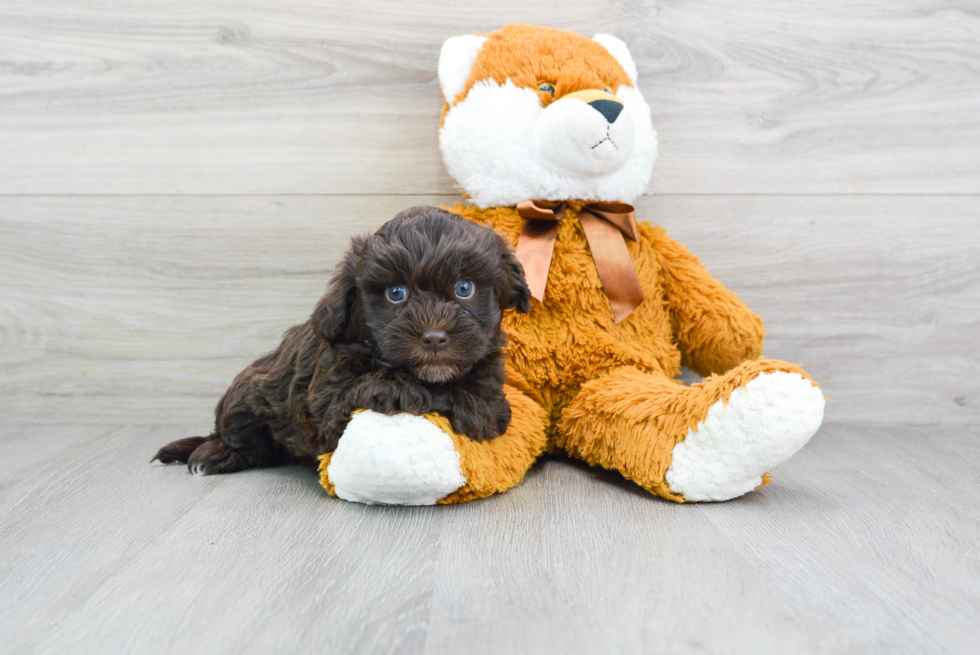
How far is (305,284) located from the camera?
1.64 metres

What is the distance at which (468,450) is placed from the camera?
41.6 inches

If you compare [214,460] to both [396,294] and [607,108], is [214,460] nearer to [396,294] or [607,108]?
[396,294]

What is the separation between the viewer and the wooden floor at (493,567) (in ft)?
2.31

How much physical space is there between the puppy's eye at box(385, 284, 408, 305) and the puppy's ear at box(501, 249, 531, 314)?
157 mm

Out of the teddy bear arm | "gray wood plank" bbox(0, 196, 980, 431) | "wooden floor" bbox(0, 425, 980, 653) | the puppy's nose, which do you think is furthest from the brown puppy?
"gray wood plank" bbox(0, 196, 980, 431)

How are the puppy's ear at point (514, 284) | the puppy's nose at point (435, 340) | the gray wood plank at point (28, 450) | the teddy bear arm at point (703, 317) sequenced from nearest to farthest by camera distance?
1. the puppy's nose at point (435, 340)
2. the puppy's ear at point (514, 284)
3. the gray wood plank at point (28, 450)
4. the teddy bear arm at point (703, 317)

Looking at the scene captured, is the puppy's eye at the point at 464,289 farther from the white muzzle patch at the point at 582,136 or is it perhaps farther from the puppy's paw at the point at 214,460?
the puppy's paw at the point at 214,460

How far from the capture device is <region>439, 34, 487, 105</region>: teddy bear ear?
1.40m

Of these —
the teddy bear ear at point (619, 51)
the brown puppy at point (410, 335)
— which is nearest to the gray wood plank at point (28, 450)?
the brown puppy at point (410, 335)

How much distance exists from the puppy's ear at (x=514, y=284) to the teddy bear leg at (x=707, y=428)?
241mm

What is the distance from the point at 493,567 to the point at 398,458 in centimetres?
22

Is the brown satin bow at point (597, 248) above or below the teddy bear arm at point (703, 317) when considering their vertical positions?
above

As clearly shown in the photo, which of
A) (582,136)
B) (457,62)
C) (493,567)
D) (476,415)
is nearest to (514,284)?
(476,415)

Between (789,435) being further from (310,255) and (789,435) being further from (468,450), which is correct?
(310,255)
